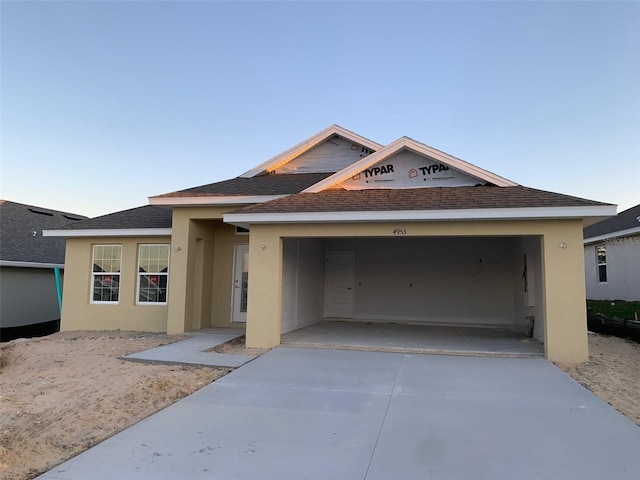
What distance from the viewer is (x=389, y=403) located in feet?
17.5

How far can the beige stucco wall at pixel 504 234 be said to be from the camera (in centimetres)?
774

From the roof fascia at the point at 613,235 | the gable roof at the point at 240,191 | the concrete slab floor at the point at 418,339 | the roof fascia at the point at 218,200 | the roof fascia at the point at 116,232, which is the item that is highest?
the gable roof at the point at 240,191

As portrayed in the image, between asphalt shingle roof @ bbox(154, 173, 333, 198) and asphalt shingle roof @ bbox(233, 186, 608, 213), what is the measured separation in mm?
1941

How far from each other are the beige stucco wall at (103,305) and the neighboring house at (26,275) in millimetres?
4424

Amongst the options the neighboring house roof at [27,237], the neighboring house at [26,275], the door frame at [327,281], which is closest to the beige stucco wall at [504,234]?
the door frame at [327,281]

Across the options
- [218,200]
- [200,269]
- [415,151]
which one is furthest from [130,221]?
[415,151]

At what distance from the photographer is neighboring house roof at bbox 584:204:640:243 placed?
15984mm

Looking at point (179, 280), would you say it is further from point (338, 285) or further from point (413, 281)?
point (413, 281)

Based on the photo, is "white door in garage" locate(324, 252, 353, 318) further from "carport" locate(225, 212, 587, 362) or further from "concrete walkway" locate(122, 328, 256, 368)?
"concrete walkway" locate(122, 328, 256, 368)

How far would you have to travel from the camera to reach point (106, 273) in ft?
41.3

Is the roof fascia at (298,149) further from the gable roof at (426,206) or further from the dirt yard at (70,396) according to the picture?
the dirt yard at (70,396)

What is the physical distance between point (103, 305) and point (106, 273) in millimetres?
977

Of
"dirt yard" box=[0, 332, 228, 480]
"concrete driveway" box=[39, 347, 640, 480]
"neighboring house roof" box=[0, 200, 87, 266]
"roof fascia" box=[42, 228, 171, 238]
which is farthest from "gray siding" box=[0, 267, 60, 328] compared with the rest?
"concrete driveway" box=[39, 347, 640, 480]

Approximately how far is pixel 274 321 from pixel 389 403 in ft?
13.3
